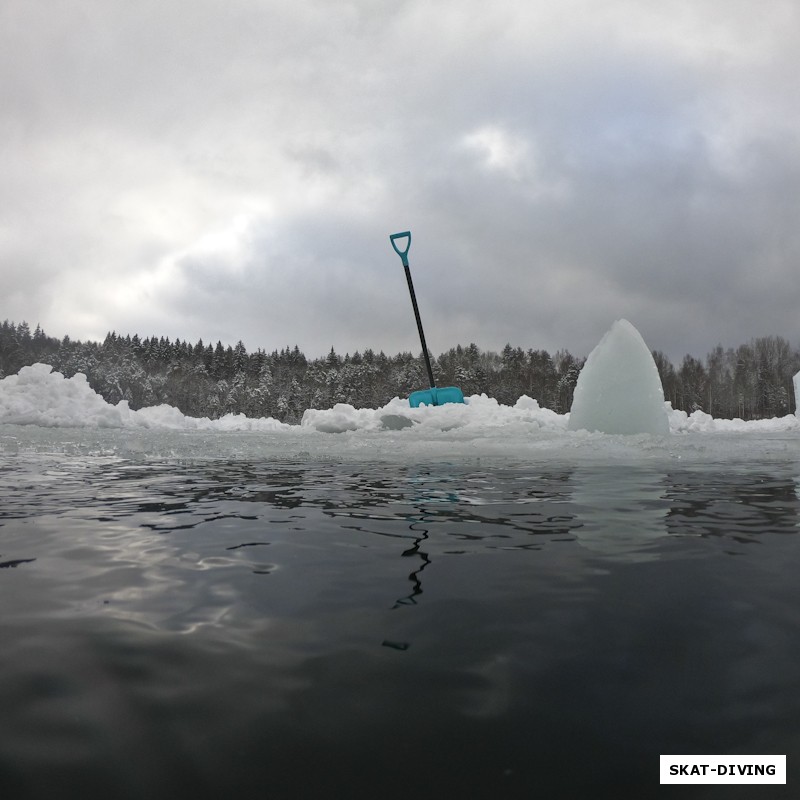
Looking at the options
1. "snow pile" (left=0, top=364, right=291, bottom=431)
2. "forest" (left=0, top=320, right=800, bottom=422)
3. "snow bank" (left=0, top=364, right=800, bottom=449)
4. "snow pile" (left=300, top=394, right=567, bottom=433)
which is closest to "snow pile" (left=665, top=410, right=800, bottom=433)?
"snow bank" (left=0, top=364, right=800, bottom=449)

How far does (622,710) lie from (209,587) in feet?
5.74

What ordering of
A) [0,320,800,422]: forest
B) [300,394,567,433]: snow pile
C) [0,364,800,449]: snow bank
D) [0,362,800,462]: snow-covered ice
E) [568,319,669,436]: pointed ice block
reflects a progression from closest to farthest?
[0,362,800,462]: snow-covered ice < [568,319,669,436]: pointed ice block < [0,364,800,449]: snow bank < [300,394,567,433]: snow pile < [0,320,800,422]: forest

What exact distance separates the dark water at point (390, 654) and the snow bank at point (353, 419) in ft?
26.6

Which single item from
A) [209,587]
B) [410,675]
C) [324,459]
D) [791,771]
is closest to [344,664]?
[410,675]

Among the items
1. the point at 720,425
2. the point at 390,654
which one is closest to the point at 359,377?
the point at 720,425

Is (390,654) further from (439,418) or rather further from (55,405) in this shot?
(55,405)

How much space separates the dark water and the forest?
5348 cm

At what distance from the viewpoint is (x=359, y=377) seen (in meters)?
63.6

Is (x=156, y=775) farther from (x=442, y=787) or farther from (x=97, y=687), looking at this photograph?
(x=442, y=787)

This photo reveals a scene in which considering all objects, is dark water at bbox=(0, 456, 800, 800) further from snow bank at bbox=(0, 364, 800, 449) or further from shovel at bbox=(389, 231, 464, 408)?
shovel at bbox=(389, 231, 464, 408)

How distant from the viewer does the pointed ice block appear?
12352mm

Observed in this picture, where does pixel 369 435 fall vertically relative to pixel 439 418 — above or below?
below

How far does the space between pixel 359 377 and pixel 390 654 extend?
6213 cm

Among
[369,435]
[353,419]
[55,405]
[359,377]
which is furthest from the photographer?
[359,377]
